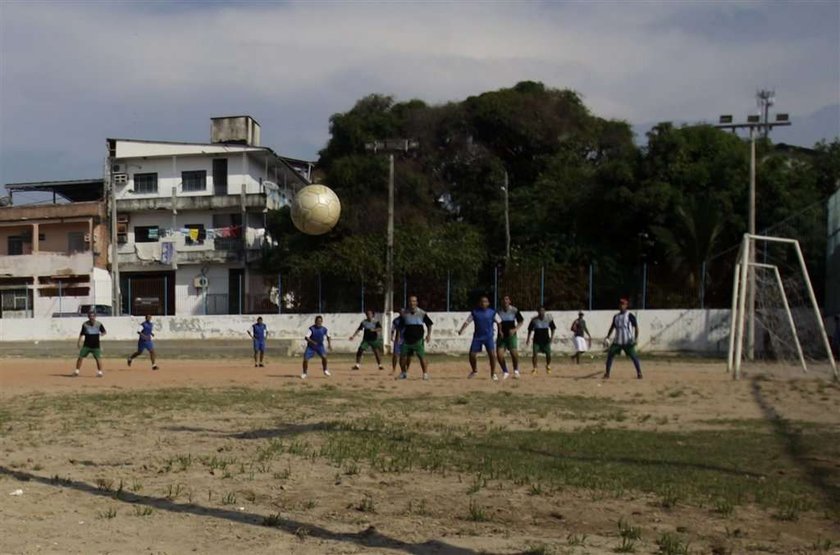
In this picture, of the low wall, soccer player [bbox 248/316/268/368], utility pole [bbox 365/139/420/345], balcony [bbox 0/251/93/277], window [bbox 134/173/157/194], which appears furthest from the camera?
window [bbox 134/173/157/194]

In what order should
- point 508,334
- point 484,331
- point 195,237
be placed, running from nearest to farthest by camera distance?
point 484,331 → point 508,334 → point 195,237

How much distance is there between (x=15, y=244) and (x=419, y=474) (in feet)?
175

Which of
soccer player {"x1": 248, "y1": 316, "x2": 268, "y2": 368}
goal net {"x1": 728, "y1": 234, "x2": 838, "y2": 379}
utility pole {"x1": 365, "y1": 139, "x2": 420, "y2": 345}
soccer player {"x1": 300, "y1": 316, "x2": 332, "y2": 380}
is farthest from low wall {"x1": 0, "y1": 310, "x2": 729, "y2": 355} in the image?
soccer player {"x1": 300, "y1": 316, "x2": 332, "y2": 380}

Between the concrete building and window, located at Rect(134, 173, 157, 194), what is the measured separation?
7.71ft

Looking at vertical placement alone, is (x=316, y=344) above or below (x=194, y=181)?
below

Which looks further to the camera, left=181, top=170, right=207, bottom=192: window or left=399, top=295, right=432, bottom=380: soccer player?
left=181, top=170, right=207, bottom=192: window

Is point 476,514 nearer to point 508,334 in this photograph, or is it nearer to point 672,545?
point 672,545

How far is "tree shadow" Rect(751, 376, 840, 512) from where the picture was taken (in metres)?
7.03

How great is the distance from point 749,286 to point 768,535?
67.6 feet

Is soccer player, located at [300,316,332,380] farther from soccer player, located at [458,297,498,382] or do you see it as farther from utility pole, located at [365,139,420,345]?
utility pole, located at [365,139,420,345]

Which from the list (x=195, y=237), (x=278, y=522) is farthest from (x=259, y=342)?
(x=195, y=237)

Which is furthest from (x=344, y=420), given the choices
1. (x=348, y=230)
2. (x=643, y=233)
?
(x=348, y=230)

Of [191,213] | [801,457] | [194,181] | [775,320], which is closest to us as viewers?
[801,457]

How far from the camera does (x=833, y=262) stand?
31547 millimetres
